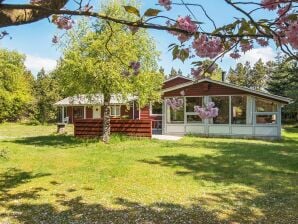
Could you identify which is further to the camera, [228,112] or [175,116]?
[175,116]

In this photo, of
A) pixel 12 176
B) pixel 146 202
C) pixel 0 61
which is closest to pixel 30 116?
pixel 0 61

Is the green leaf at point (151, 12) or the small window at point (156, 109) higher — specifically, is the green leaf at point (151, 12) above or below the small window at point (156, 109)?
above

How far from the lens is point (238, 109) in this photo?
24719 millimetres

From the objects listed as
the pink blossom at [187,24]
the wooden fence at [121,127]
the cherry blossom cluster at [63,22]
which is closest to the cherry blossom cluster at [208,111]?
the pink blossom at [187,24]

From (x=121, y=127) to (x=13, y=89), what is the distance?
125 feet

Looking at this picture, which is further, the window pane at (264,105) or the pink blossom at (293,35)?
the window pane at (264,105)

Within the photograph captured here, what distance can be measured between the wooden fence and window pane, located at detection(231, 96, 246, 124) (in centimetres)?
625

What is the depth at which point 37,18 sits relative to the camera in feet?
12.3

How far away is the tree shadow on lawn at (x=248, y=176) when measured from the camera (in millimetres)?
7352

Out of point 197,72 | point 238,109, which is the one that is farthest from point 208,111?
point 238,109

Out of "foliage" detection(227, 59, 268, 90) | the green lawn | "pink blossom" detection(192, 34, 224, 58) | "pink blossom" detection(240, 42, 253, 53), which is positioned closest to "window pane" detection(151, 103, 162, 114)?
the green lawn

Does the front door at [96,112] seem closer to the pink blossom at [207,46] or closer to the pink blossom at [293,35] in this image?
the pink blossom at [207,46]

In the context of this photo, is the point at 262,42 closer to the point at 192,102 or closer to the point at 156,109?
the point at 192,102

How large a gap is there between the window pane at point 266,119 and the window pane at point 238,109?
0.97 meters
